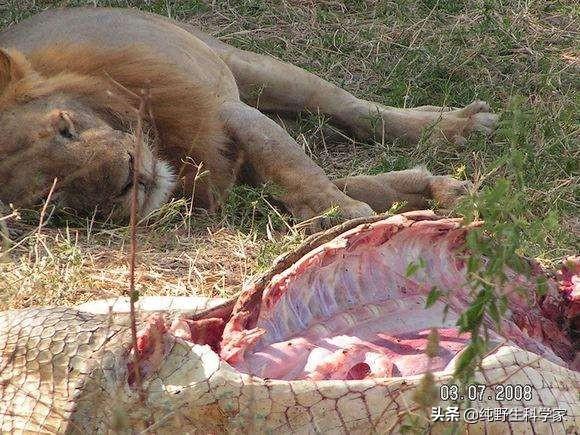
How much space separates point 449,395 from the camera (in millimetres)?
2529

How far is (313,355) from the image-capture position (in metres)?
2.95

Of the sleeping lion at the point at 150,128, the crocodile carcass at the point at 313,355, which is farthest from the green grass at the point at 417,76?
the crocodile carcass at the point at 313,355

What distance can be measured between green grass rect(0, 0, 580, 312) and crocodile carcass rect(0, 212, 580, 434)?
35.6 inches

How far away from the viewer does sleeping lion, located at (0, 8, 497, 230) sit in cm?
466

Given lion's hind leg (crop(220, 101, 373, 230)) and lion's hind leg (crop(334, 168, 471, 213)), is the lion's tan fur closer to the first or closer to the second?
lion's hind leg (crop(220, 101, 373, 230))

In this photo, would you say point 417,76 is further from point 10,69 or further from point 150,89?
point 10,69

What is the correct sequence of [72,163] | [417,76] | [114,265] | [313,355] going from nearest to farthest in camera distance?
[313,355] < [114,265] < [72,163] < [417,76]

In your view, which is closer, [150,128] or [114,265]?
[114,265]

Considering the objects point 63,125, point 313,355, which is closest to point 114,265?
point 63,125

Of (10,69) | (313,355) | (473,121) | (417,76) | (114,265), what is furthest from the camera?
(417,76)

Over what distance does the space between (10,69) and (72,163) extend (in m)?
0.61

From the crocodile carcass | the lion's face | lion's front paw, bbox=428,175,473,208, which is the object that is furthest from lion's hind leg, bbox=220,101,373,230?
the crocodile carcass

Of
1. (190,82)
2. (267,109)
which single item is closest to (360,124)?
(267,109)

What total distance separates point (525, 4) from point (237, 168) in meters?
2.71
